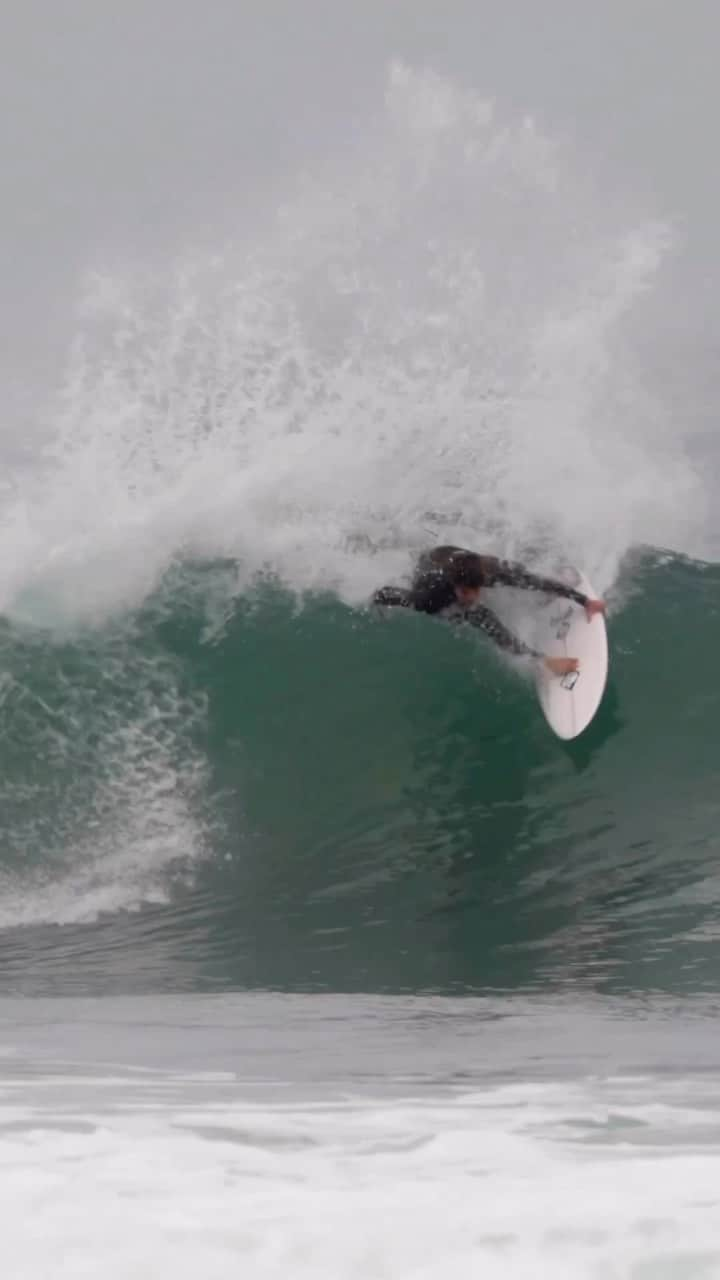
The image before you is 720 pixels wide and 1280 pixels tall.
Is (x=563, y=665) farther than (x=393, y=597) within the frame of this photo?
No

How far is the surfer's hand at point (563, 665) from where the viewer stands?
30.4 feet

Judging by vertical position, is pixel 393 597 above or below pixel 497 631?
above

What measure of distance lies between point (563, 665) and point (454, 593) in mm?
1094

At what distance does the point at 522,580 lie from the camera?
9.25 m

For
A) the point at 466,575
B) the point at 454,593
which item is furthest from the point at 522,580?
the point at 454,593

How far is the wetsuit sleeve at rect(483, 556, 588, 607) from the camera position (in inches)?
361

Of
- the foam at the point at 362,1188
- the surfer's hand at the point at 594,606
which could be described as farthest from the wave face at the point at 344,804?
the foam at the point at 362,1188

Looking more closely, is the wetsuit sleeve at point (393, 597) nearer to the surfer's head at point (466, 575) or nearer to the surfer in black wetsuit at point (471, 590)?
the surfer in black wetsuit at point (471, 590)

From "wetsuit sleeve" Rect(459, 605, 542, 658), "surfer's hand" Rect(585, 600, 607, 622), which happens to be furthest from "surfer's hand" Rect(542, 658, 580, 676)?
"surfer's hand" Rect(585, 600, 607, 622)

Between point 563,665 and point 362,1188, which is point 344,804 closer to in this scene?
point 563,665

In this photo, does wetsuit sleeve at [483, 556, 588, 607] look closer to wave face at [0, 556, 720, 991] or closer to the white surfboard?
the white surfboard

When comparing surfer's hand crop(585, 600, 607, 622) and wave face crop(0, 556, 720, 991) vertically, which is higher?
surfer's hand crop(585, 600, 607, 622)

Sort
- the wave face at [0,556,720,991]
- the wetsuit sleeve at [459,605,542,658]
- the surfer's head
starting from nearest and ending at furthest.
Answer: the wave face at [0,556,720,991] < the surfer's head < the wetsuit sleeve at [459,605,542,658]

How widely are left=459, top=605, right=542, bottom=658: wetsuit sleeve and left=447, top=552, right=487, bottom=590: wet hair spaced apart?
28 cm
